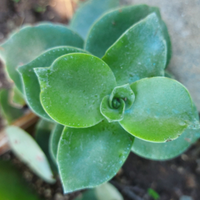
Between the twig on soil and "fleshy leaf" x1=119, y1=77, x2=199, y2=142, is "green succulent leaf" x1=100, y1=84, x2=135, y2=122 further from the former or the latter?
the twig on soil

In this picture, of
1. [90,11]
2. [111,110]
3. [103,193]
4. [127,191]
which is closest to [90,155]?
[111,110]

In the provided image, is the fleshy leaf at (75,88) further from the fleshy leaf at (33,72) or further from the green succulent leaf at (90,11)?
the green succulent leaf at (90,11)

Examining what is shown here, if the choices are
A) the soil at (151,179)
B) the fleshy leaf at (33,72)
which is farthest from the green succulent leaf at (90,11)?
the soil at (151,179)

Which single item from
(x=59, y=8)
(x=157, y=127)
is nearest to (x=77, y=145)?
(x=157, y=127)

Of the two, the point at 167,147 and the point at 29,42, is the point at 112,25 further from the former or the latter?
the point at 167,147

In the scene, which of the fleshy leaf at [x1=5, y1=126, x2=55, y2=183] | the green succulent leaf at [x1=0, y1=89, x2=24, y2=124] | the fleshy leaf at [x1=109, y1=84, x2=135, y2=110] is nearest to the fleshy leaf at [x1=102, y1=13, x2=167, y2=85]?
the fleshy leaf at [x1=109, y1=84, x2=135, y2=110]
